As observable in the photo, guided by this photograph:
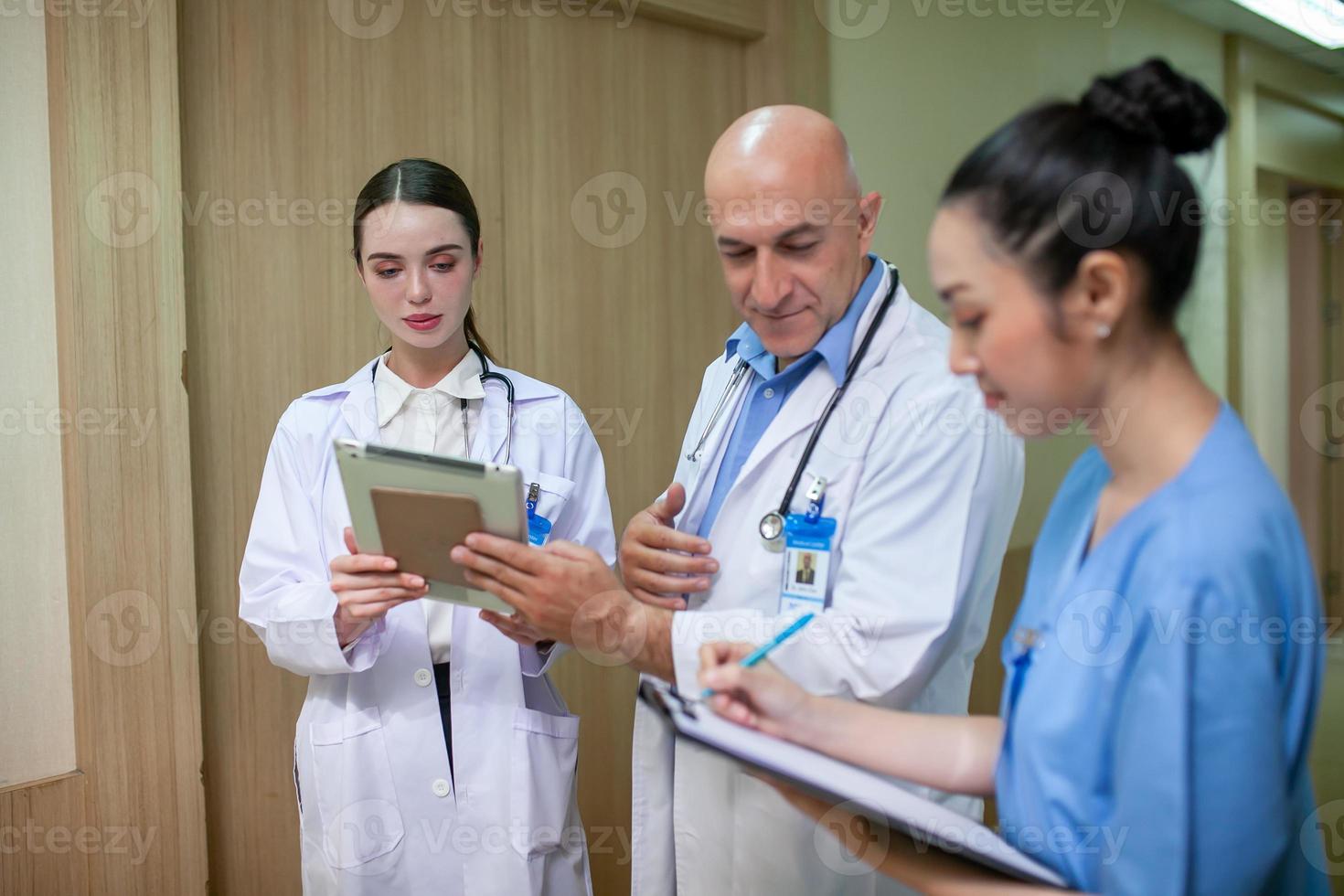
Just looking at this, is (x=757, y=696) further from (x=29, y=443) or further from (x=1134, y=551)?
(x=29, y=443)

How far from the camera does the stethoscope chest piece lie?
1.31 metres

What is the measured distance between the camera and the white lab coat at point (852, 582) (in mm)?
1189

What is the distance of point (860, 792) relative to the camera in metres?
0.81

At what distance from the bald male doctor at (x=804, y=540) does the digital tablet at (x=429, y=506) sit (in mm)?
38

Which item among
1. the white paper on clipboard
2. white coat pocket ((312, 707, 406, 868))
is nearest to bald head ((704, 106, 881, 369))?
the white paper on clipboard

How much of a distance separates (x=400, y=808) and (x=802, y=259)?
102cm

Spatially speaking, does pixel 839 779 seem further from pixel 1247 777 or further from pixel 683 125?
pixel 683 125

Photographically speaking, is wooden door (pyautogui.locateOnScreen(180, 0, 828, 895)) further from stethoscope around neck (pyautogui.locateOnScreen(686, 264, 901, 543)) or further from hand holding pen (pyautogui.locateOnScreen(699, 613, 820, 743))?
hand holding pen (pyautogui.locateOnScreen(699, 613, 820, 743))

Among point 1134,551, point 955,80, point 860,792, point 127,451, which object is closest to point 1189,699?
point 1134,551

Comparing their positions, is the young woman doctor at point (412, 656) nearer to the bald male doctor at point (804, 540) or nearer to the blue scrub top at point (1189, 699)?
the bald male doctor at point (804, 540)

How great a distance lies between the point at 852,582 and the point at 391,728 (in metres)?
0.78

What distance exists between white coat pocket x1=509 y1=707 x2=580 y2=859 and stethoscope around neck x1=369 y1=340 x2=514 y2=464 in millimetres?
425

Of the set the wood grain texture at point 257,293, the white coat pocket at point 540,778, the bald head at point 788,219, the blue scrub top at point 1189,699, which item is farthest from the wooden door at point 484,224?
Result: the blue scrub top at point 1189,699

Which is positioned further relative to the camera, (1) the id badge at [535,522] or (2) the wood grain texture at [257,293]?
(2) the wood grain texture at [257,293]
